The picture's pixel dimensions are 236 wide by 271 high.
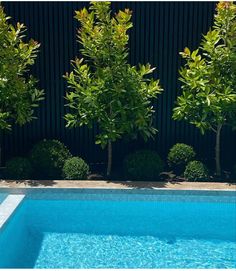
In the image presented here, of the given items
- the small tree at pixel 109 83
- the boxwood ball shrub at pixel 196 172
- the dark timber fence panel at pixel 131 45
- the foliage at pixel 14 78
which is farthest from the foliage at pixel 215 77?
the foliage at pixel 14 78

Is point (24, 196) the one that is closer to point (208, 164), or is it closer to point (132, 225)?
point (132, 225)

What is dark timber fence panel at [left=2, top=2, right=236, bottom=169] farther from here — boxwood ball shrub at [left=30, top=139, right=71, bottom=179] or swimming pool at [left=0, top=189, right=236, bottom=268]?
swimming pool at [left=0, top=189, right=236, bottom=268]

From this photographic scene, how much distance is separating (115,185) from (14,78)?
3.06m

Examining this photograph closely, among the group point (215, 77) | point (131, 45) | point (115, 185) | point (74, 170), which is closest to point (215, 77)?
point (215, 77)

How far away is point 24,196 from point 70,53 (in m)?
3.63

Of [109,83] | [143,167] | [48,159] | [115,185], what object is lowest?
[115,185]

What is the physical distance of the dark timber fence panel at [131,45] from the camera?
11094 mm

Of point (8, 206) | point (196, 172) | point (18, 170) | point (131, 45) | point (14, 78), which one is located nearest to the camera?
point (8, 206)

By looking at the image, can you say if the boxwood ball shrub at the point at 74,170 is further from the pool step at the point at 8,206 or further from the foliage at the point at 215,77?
the foliage at the point at 215,77

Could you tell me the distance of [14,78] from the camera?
32.6 ft

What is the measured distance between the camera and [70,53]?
11.2 meters

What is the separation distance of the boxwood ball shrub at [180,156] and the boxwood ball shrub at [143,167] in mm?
541

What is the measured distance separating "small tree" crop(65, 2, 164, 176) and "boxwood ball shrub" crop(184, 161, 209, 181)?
4.38 feet

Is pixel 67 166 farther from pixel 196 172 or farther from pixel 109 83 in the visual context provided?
pixel 196 172
